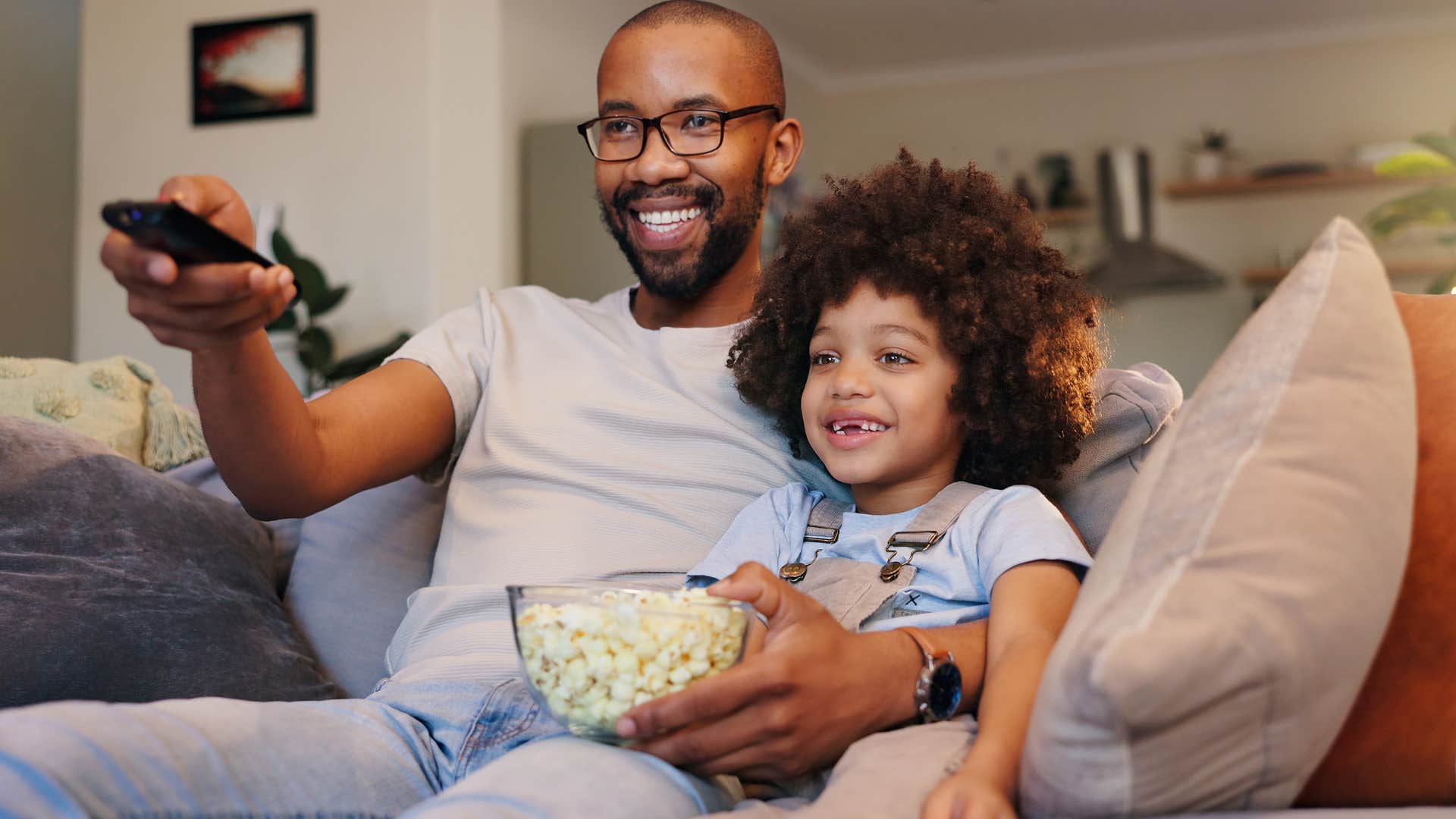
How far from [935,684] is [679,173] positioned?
2.79 ft

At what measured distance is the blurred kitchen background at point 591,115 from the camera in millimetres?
4348

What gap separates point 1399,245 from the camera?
6121mm

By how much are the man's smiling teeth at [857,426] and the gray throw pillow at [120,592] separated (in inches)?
27.5

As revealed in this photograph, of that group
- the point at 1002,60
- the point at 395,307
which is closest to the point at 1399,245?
the point at 1002,60

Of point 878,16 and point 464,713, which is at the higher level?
point 878,16

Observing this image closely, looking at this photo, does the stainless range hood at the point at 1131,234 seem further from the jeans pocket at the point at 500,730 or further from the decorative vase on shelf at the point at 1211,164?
the jeans pocket at the point at 500,730

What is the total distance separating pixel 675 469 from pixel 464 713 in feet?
1.37

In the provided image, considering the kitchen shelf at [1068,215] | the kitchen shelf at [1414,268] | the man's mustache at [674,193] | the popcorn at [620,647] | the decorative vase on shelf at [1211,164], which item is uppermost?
the decorative vase on shelf at [1211,164]

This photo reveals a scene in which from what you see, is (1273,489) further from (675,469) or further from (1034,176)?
(1034,176)

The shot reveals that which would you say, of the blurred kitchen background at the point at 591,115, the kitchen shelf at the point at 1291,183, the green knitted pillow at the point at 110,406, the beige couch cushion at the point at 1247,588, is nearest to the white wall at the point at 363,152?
the blurred kitchen background at the point at 591,115

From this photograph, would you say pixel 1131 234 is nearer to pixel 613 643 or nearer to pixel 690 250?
pixel 690 250

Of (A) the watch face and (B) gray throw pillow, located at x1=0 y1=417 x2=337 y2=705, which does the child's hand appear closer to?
(A) the watch face

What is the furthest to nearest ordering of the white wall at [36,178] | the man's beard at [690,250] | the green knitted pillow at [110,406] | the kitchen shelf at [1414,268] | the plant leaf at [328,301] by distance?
the kitchen shelf at [1414,268] → the white wall at [36,178] → the plant leaf at [328,301] → the man's beard at [690,250] → the green knitted pillow at [110,406]

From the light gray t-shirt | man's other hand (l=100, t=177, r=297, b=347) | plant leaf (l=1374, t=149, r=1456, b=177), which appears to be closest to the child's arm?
the light gray t-shirt
